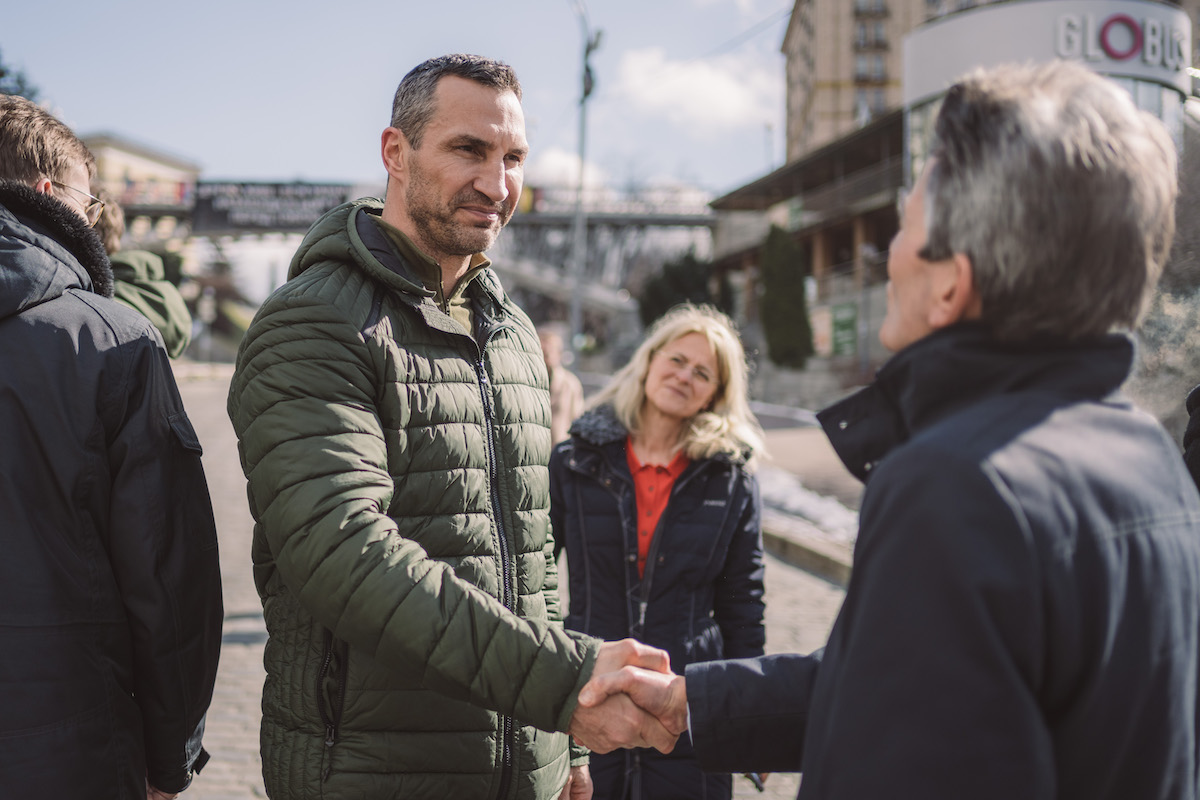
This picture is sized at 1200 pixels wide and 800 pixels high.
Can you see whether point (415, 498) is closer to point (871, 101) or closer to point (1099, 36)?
point (1099, 36)

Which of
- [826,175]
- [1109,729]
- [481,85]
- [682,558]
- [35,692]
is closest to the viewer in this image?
[1109,729]

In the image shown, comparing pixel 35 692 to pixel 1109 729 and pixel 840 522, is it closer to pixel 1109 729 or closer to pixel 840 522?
pixel 1109 729

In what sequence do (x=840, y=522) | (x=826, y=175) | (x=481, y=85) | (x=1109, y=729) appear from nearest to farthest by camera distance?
(x=1109, y=729) → (x=481, y=85) → (x=840, y=522) → (x=826, y=175)

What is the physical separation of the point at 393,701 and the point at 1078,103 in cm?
163

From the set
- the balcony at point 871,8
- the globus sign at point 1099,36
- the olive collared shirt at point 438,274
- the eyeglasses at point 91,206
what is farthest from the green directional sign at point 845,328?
the balcony at point 871,8

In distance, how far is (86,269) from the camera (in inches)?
89.2

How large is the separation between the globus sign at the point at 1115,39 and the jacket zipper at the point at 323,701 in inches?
618

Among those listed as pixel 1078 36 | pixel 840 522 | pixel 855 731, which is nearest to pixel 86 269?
pixel 855 731

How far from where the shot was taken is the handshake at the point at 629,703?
73.2 inches

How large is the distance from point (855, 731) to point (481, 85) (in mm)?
1615

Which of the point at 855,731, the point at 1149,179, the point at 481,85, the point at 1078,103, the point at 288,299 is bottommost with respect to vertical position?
the point at 855,731

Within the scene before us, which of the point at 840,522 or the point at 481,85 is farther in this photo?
the point at 840,522

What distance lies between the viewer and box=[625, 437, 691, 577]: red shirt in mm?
3566

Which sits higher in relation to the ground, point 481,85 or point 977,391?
point 481,85
